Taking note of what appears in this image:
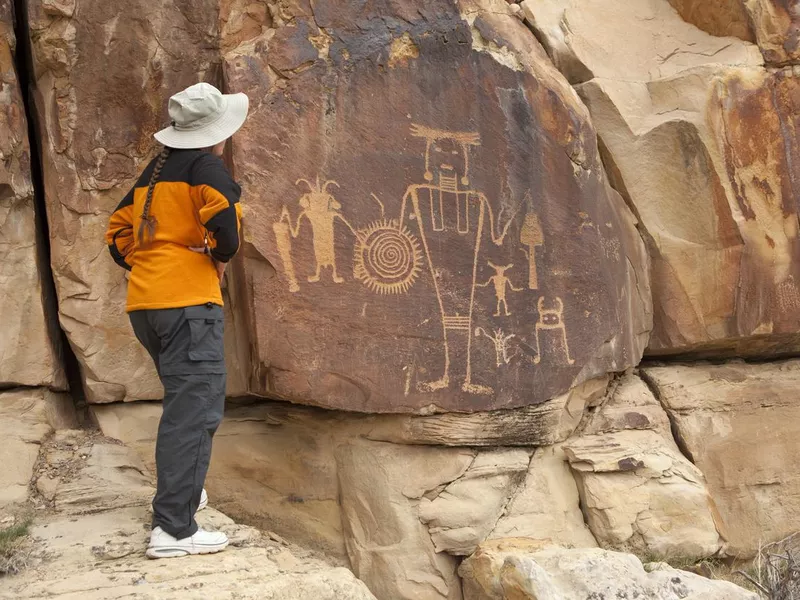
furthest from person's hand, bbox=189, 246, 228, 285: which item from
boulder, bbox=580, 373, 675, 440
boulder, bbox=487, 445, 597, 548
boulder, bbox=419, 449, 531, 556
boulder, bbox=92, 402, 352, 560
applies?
boulder, bbox=580, 373, 675, 440

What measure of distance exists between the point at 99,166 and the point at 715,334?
3.13 m

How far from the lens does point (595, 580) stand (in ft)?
11.5

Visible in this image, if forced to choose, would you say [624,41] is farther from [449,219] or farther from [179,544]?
[179,544]

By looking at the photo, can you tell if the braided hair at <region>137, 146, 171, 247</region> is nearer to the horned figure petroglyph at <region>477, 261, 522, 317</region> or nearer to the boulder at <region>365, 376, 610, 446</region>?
the boulder at <region>365, 376, 610, 446</region>

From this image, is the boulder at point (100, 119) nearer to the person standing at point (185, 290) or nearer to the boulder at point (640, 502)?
the person standing at point (185, 290)

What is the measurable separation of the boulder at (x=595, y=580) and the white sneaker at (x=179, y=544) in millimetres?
1126

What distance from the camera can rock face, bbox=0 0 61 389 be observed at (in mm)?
4078

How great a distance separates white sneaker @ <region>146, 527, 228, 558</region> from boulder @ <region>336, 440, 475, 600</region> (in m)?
1.03

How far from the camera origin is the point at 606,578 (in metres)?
3.51

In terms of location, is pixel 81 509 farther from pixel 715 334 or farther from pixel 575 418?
pixel 715 334

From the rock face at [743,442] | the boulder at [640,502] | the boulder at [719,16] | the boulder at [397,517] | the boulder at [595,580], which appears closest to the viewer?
the boulder at [595,580]

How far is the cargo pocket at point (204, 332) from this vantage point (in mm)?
3084

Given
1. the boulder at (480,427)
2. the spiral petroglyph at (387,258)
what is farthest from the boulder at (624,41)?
the boulder at (480,427)

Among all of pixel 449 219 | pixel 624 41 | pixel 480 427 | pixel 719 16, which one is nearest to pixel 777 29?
pixel 719 16
